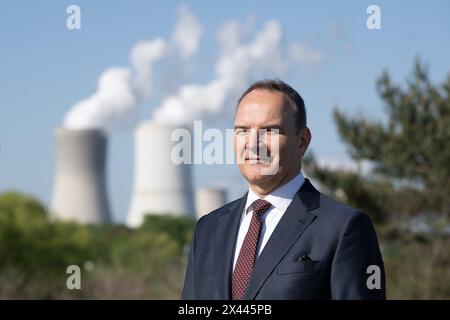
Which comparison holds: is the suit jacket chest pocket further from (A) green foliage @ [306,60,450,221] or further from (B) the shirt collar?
(A) green foliage @ [306,60,450,221]

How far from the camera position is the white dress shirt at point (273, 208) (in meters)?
1.95

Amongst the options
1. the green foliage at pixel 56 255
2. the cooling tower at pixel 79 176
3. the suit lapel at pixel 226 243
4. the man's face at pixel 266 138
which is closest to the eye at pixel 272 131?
the man's face at pixel 266 138

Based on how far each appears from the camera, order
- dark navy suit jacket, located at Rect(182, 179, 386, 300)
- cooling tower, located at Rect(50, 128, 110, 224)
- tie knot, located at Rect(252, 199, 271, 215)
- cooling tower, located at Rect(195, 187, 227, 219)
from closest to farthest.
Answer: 1. dark navy suit jacket, located at Rect(182, 179, 386, 300)
2. tie knot, located at Rect(252, 199, 271, 215)
3. cooling tower, located at Rect(50, 128, 110, 224)
4. cooling tower, located at Rect(195, 187, 227, 219)

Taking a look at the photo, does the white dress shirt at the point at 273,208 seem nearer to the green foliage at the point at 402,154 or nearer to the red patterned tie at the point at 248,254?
the red patterned tie at the point at 248,254

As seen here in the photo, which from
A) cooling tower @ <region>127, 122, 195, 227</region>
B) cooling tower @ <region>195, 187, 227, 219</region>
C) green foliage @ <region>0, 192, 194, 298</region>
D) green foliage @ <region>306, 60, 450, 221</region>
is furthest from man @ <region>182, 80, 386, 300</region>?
cooling tower @ <region>195, 187, 227, 219</region>

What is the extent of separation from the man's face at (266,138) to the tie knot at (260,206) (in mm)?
35

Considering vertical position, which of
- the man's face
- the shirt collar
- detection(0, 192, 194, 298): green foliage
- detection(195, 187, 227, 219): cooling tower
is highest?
the man's face

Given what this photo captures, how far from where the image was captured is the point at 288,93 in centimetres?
192

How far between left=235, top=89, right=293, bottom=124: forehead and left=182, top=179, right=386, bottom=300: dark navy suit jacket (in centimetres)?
19

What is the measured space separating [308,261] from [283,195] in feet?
0.58

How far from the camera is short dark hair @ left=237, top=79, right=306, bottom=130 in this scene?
192cm

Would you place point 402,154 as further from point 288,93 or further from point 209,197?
point 209,197

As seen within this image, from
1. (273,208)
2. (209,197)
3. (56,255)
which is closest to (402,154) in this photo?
(273,208)
